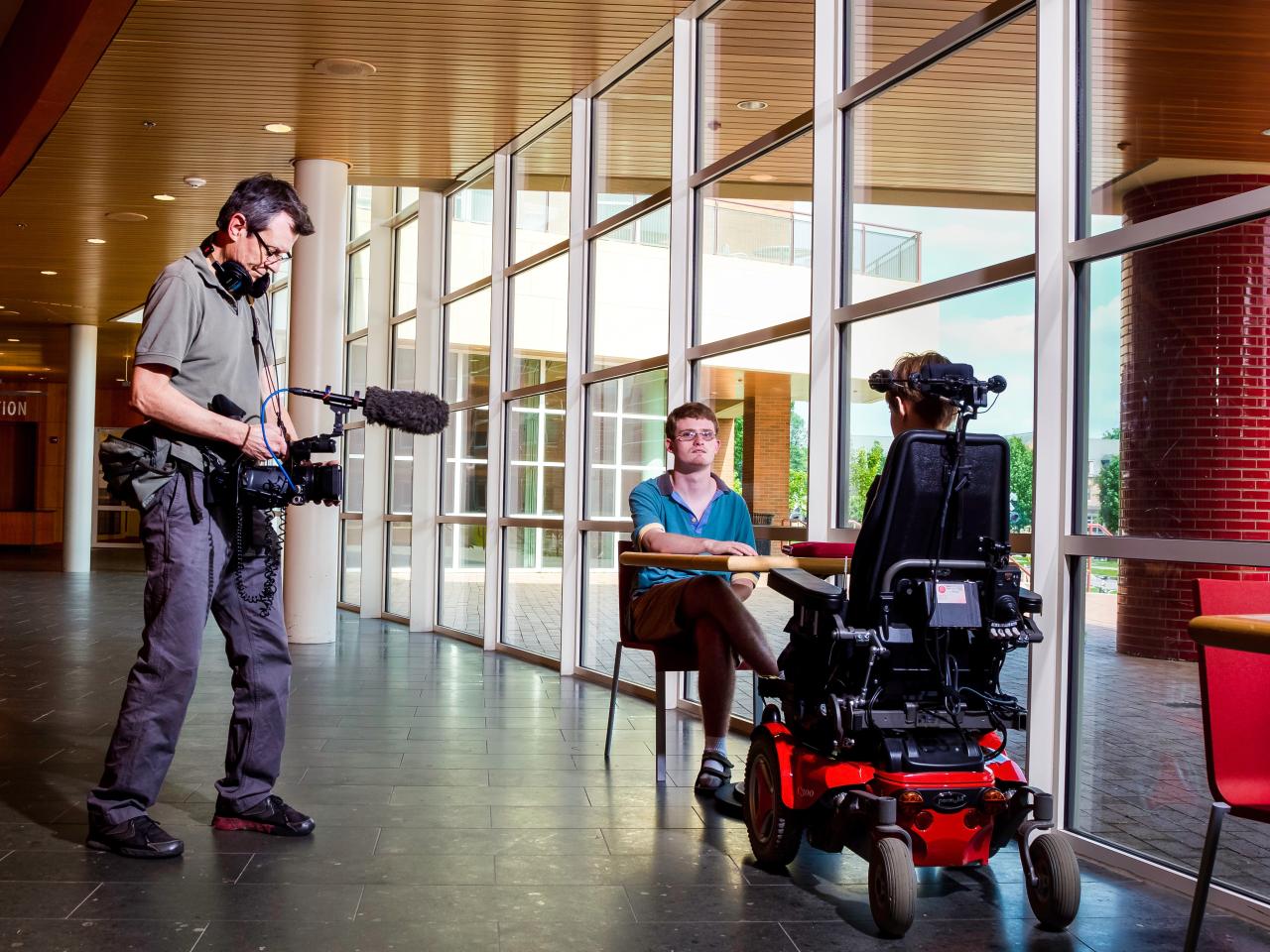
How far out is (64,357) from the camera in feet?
76.4

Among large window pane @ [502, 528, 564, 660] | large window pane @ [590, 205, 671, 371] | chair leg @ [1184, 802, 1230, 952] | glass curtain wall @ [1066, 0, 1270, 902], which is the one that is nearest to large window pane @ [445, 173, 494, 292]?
large window pane @ [590, 205, 671, 371]

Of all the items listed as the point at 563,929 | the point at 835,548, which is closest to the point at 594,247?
the point at 835,548

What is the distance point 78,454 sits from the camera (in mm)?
17641

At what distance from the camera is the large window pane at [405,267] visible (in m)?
10.5

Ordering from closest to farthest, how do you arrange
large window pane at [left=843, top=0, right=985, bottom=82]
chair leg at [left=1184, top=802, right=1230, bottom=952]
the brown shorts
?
chair leg at [left=1184, top=802, right=1230, bottom=952]
the brown shorts
large window pane at [left=843, top=0, right=985, bottom=82]


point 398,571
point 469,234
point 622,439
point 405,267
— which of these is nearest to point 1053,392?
point 622,439

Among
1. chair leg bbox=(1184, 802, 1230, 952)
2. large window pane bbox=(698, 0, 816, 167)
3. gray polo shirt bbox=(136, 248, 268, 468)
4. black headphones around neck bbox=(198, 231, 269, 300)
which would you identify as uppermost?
large window pane bbox=(698, 0, 816, 167)

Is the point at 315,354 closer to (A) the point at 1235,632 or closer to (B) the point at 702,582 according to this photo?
(B) the point at 702,582

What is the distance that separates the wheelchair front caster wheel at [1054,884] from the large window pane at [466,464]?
6344mm

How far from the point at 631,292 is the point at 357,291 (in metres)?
5.64

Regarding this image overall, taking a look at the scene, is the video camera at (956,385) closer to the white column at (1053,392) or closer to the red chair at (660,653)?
the white column at (1053,392)

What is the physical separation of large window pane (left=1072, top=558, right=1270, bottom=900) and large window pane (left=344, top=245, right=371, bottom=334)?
889cm

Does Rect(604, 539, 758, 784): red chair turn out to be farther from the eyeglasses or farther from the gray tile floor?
the eyeglasses

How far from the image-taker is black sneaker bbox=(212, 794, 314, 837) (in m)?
3.34
